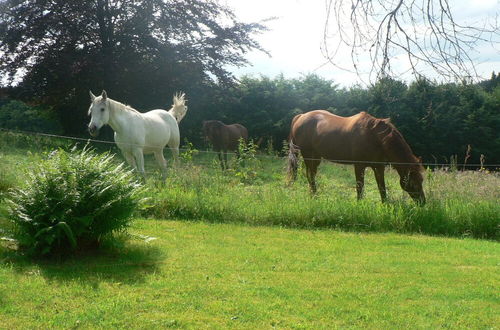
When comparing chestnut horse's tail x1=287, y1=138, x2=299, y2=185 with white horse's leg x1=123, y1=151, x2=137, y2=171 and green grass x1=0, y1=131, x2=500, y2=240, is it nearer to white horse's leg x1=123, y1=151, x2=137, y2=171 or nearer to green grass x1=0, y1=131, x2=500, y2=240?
green grass x1=0, y1=131, x2=500, y2=240

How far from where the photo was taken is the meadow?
12.2 feet

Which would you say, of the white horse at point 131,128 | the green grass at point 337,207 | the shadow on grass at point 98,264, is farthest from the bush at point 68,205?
the white horse at point 131,128

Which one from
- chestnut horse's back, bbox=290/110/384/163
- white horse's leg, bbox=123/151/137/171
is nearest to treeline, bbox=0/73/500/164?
chestnut horse's back, bbox=290/110/384/163

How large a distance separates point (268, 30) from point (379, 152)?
1303 cm

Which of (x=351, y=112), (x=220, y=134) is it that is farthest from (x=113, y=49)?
(x=351, y=112)

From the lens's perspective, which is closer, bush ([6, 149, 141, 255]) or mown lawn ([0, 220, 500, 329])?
mown lawn ([0, 220, 500, 329])

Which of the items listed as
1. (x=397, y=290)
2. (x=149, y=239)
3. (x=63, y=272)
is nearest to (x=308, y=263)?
(x=397, y=290)

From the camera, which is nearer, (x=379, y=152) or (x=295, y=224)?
(x=295, y=224)

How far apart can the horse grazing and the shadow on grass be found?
3.84 m

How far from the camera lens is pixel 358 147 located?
8453 millimetres

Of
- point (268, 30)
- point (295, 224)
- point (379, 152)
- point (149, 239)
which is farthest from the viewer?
point (268, 30)

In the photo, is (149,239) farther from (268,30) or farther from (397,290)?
(268,30)

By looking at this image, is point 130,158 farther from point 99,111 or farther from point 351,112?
point 351,112

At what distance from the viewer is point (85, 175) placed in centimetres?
510
